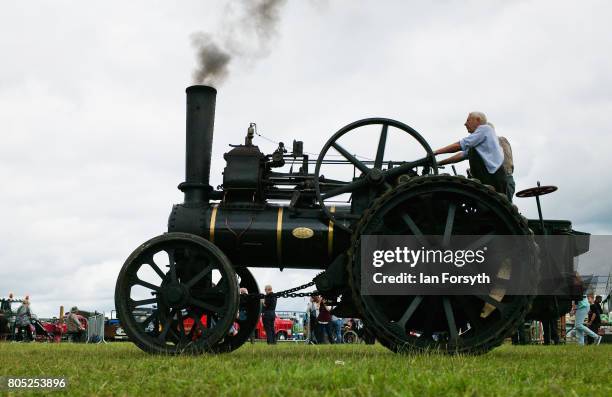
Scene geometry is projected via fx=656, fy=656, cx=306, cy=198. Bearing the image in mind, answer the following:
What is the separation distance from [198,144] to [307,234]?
62.9 inches

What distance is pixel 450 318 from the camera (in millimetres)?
5844

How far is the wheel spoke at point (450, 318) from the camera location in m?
5.77

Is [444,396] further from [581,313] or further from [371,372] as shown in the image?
[581,313]

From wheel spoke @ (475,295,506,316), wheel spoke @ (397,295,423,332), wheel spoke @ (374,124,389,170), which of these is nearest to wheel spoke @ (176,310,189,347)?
wheel spoke @ (397,295,423,332)

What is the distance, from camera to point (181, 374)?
163 inches

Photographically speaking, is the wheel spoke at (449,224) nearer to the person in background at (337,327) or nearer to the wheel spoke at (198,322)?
the wheel spoke at (198,322)

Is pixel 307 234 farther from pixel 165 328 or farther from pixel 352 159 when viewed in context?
pixel 165 328

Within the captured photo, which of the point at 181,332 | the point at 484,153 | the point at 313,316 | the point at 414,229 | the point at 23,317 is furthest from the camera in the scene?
the point at 23,317

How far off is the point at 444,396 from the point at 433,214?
127 inches

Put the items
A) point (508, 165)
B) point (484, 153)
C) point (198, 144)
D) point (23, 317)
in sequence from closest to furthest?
point (484, 153) < point (508, 165) < point (198, 144) < point (23, 317)

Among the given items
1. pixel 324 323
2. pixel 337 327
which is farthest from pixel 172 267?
pixel 337 327

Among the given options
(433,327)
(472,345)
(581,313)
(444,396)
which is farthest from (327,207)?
(581,313)

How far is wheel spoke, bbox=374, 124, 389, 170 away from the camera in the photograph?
21.2ft

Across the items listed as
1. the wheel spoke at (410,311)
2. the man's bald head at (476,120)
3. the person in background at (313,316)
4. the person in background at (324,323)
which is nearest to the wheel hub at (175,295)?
the wheel spoke at (410,311)
